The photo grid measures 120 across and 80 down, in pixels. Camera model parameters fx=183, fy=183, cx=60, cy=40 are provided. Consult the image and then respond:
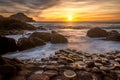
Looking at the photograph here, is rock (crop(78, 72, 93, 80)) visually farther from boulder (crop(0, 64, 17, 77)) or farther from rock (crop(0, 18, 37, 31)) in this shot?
rock (crop(0, 18, 37, 31))


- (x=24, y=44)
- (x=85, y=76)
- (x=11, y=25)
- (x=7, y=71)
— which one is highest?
(x=11, y=25)

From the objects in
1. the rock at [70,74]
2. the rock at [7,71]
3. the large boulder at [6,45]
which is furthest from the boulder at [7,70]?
the large boulder at [6,45]

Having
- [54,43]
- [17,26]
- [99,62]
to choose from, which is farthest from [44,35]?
[17,26]

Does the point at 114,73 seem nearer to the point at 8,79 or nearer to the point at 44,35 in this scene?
the point at 8,79

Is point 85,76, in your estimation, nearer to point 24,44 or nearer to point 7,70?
point 7,70

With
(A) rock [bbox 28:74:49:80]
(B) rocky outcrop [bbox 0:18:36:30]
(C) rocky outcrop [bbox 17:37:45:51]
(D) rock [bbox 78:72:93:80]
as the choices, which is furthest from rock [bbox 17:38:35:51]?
(B) rocky outcrop [bbox 0:18:36:30]

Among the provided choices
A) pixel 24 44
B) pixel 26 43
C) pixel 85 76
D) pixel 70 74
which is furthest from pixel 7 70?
pixel 26 43

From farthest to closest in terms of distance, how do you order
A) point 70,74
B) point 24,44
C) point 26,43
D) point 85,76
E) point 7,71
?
point 26,43 < point 24,44 < point 70,74 < point 85,76 < point 7,71

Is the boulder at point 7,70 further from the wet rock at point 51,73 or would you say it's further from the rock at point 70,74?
the rock at point 70,74

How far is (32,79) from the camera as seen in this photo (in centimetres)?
516

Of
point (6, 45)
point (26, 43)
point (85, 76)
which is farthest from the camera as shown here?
point (26, 43)

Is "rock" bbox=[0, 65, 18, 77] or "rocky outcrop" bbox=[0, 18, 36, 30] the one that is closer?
"rock" bbox=[0, 65, 18, 77]

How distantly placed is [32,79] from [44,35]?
10.4 meters

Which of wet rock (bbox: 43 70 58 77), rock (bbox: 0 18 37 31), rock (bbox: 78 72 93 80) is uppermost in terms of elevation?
rock (bbox: 0 18 37 31)
